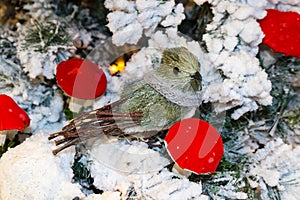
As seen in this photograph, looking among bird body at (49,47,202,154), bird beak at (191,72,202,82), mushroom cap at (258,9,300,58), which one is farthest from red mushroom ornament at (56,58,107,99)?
mushroom cap at (258,9,300,58)

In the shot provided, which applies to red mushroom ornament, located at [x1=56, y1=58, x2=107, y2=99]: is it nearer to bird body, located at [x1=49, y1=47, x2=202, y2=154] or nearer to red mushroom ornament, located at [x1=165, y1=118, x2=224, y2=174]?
bird body, located at [x1=49, y1=47, x2=202, y2=154]

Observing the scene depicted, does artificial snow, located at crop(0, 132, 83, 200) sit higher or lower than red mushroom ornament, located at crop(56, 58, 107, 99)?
lower

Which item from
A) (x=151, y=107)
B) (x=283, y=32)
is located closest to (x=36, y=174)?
(x=151, y=107)

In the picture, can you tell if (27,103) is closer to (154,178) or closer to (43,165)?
(43,165)

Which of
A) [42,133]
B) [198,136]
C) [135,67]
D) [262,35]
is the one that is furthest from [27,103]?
[262,35]

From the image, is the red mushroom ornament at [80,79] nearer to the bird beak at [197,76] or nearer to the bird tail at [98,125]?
the bird tail at [98,125]
